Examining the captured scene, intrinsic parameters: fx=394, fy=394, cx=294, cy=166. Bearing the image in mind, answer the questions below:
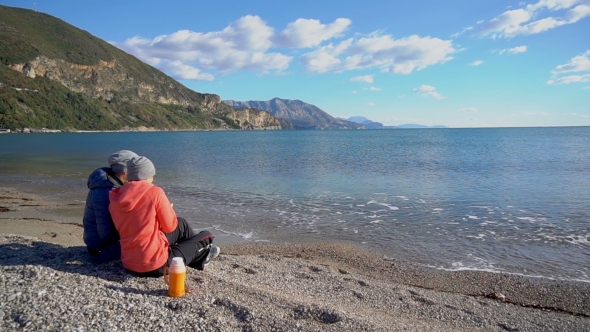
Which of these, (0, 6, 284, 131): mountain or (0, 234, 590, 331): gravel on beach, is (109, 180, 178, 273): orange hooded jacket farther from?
(0, 6, 284, 131): mountain

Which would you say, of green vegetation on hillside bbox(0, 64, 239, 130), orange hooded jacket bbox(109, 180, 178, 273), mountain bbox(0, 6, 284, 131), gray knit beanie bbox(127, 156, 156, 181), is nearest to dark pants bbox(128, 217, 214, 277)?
orange hooded jacket bbox(109, 180, 178, 273)

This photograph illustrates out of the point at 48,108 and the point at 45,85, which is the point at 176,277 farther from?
the point at 45,85

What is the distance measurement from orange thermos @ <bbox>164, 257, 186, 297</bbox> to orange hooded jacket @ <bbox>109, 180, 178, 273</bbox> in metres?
0.62

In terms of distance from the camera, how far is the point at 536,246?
12.2 m

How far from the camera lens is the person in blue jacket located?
6.63 metres

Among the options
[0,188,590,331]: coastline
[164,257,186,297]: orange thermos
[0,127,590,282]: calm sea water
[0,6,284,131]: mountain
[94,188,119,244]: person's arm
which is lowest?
[0,127,590,282]: calm sea water

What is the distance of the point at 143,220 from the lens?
598cm

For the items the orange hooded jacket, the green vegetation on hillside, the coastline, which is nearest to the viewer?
the coastline

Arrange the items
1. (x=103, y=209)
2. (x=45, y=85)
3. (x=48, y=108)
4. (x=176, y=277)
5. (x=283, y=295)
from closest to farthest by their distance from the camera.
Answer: (x=176, y=277) → (x=103, y=209) → (x=283, y=295) → (x=48, y=108) → (x=45, y=85)

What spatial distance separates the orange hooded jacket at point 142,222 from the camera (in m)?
5.89

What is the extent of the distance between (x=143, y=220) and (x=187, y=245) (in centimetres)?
123

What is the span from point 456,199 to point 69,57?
212793 millimetres

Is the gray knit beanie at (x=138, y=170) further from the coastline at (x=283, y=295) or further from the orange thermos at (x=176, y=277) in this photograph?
the coastline at (x=283, y=295)

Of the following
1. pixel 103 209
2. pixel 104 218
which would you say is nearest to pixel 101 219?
pixel 104 218
